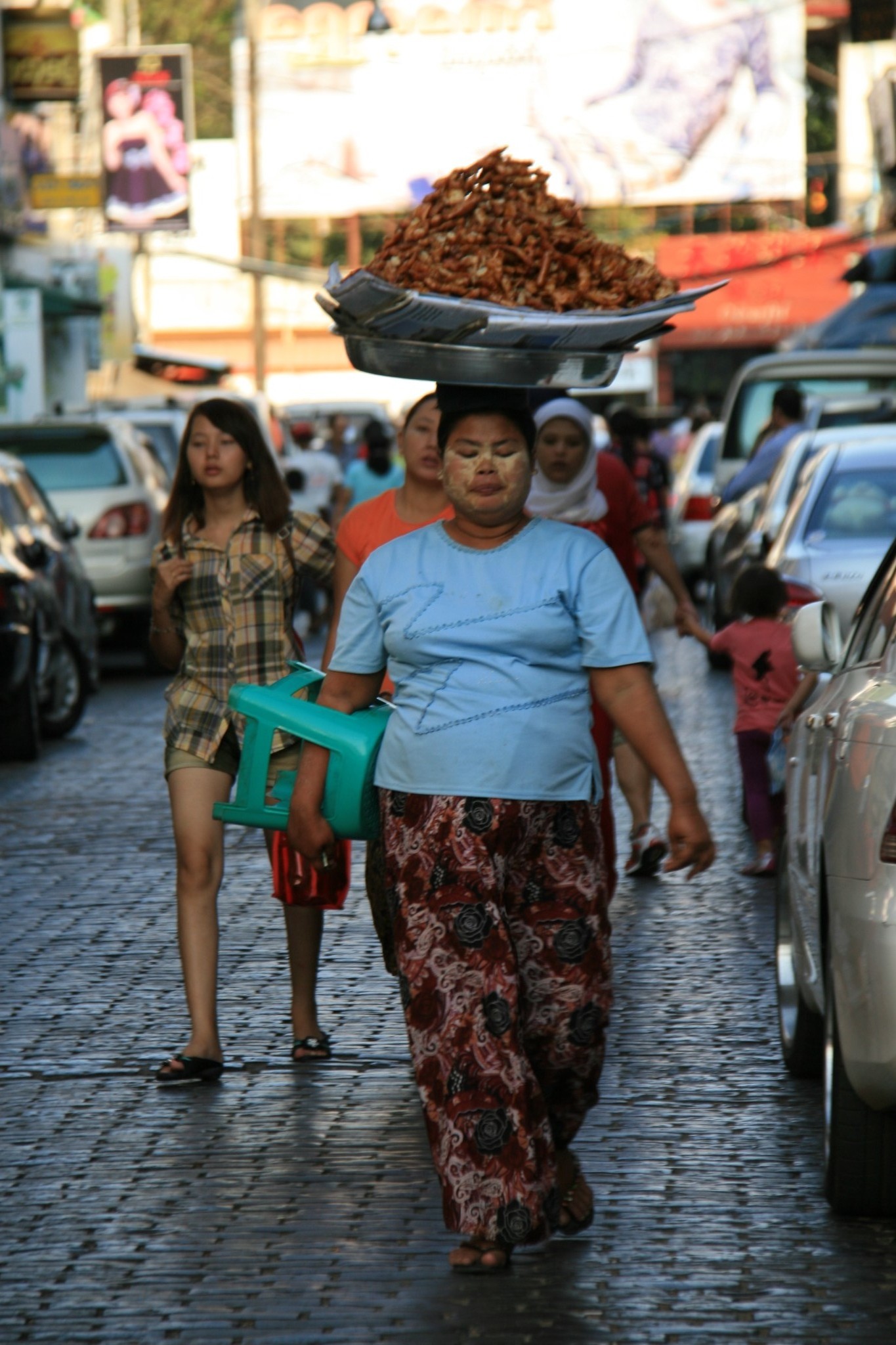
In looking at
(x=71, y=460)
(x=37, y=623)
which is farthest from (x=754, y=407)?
(x=37, y=623)

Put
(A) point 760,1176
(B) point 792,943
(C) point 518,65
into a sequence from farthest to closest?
(C) point 518,65 < (B) point 792,943 < (A) point 760,1176

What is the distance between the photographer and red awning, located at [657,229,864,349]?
61.7m

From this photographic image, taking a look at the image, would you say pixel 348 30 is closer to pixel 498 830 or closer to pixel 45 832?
pixel 45 832

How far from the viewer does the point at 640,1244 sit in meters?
5.01

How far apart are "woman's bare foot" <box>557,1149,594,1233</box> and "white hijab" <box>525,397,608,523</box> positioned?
341 centimetres

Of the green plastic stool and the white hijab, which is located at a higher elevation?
the white hijab

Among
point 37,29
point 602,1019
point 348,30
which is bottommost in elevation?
point 602,1019

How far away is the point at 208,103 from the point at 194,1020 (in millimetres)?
72287

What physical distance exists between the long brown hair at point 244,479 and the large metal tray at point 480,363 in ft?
5.32

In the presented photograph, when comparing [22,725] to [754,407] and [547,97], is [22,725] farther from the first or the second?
[547,97]

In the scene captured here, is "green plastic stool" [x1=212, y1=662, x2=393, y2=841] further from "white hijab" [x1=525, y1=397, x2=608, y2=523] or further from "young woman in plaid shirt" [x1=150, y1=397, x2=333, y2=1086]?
"white hijab" [x1=525, y1=397, x2=608, y2=523]

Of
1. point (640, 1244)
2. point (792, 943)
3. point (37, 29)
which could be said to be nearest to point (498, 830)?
point (640, 1244)

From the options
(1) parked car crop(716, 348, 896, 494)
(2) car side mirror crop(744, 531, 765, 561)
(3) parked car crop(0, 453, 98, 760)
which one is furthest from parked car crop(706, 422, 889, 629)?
(3) parked car crop(0, 453, 98, 760)

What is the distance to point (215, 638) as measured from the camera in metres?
6.70
